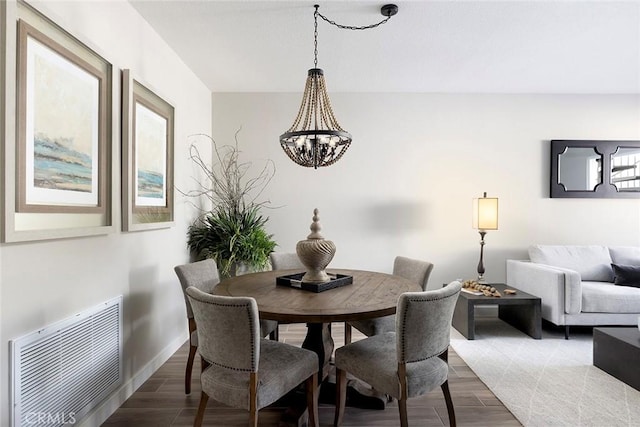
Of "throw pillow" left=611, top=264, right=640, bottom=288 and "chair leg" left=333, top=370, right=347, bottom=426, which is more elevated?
"throw pillow" left=611, top=264, right=640, bottom=288

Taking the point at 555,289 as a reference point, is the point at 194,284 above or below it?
above

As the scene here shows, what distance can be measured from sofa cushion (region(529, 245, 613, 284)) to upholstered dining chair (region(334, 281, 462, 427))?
275 centimetres

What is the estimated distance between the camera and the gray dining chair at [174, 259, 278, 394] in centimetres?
Result: 239

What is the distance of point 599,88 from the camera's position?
418 centimetres

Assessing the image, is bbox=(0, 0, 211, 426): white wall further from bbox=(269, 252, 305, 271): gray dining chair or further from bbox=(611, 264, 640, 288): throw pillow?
bbox=(611, 264, 640, 288): throw pillow

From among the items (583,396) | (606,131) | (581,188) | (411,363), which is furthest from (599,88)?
(411,363)

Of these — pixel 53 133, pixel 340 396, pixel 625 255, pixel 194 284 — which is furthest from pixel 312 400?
pixel 625 255

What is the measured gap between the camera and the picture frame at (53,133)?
1.44 meters

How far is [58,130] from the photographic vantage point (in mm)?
1716

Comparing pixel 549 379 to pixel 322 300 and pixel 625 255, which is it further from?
pixel 625 255

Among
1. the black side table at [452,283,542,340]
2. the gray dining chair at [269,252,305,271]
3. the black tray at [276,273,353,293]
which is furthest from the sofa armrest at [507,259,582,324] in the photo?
the gray dining chair at [269,252,305,271]

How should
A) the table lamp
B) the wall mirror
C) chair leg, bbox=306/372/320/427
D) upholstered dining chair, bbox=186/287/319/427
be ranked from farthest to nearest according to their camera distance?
the wall mirror, the table lamp, chair leg, bbox=306/372/320/427, upholstered dining chair, bbox=186/287/319/427

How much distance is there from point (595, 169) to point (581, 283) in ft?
5.47

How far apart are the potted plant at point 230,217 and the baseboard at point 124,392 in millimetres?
913
